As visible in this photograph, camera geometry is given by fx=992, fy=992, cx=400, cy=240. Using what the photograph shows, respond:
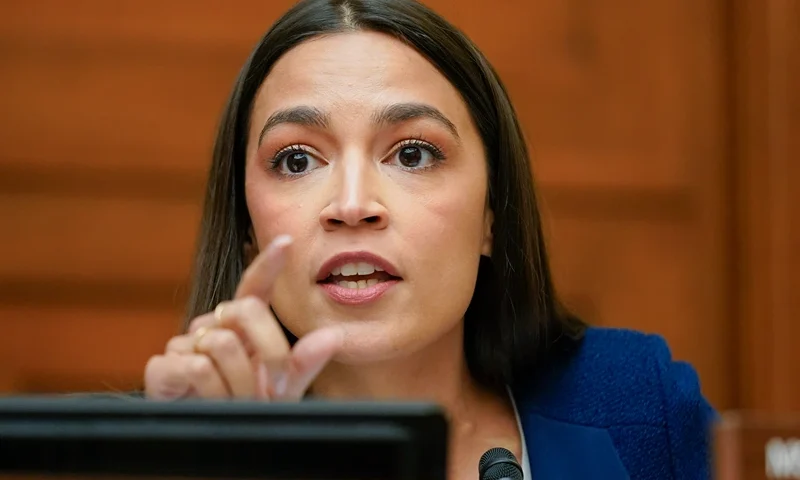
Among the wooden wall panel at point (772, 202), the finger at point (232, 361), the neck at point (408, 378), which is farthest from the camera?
the wooden wall panel at point (772, 202)

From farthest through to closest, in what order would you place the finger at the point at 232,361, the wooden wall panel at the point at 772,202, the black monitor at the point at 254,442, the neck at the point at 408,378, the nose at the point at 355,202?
1. the wooden wall panel at the point at 772,202
2. the neck at the point at 408,378
3. the nose at the point at 355,202
4. the finger at the point at 232,361
5. the black monitor at the point at 254,442

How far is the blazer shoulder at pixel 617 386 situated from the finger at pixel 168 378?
0.47 m

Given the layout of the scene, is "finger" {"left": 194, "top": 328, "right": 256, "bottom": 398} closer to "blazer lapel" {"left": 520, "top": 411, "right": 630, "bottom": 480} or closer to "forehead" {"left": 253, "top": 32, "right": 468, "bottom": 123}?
"forehead" {"left": 253, "top": 32, "right": 468, "bottom": 123}

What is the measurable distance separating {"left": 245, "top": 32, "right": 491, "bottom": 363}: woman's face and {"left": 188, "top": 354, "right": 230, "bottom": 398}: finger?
190 mm

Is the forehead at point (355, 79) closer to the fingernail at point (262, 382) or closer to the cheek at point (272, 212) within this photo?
the cheek at point (272, 212)

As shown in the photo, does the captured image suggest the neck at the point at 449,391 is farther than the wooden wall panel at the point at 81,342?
No

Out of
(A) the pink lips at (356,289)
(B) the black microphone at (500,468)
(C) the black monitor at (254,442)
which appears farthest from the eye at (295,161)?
(C) the black monitor at (254,442)

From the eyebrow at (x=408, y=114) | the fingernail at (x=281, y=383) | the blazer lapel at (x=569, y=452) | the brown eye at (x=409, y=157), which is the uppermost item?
the eyebrow at (x=408, y=114)

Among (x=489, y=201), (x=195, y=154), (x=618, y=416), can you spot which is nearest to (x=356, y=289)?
(x=489, y=201)

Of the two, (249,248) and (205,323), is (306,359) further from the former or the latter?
(249,248)

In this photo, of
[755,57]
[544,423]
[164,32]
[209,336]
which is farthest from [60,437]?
[755,57]

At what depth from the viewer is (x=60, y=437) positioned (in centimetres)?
46

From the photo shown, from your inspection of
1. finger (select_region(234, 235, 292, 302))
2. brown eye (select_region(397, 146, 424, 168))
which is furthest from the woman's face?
finger (select_region(234, 235, 292, 302))

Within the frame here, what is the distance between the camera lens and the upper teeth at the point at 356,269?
0.88 meters
